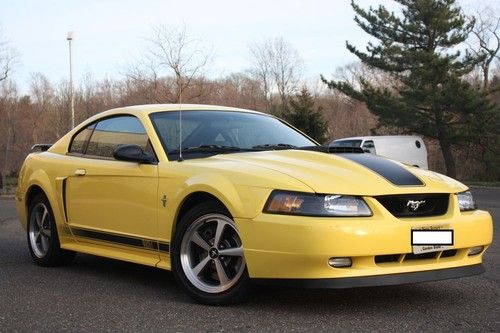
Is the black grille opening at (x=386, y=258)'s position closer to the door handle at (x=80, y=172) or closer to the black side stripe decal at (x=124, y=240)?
the black side stripe decal at (x=124, y=240)

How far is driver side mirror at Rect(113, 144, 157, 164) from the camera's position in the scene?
5023mm

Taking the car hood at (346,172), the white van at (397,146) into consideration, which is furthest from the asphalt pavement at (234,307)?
the white van at (397,146)

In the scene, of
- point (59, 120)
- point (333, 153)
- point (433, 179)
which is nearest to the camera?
point (433, 179)

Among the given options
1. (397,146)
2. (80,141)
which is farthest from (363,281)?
(397,146)

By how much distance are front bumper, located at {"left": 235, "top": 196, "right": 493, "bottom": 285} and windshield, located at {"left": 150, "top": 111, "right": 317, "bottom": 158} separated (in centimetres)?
121

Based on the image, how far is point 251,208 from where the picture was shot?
13.7ft

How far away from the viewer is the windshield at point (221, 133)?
5.24 m

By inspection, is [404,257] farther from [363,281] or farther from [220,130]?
[220,130]

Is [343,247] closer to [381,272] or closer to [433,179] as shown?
[381,272]

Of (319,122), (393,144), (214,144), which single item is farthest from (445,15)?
(214,144)

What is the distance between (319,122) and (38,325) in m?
27.0

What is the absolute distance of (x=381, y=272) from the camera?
4043 mm

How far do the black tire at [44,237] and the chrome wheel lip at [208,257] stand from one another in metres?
2.07

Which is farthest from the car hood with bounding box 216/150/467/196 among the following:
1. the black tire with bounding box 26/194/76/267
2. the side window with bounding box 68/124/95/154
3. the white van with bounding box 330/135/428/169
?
the white van with bounding box 330/135/428/169
